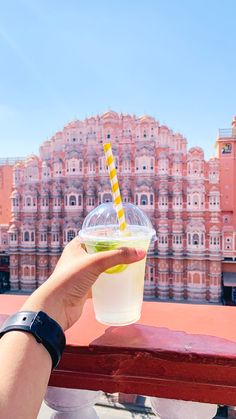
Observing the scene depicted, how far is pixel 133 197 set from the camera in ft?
27.4

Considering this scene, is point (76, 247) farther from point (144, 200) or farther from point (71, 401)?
point (144, 200)

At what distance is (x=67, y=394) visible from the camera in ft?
1.46

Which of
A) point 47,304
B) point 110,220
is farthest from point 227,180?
point 47,304

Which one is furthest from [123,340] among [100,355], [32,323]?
[32,323]

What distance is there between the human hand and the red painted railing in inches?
2.0

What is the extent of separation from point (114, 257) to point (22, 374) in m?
0.18

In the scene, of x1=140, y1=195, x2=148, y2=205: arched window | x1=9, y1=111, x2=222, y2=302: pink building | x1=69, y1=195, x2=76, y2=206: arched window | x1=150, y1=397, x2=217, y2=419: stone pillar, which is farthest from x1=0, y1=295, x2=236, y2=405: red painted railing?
x1=69, y1=195, x2=76, y2=206: arched window

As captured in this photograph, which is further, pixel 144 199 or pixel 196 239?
pixel 144 199

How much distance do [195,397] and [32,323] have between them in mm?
227

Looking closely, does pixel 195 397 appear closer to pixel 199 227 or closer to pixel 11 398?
pixel 11 398

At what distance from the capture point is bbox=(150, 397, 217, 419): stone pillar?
1.34 ft

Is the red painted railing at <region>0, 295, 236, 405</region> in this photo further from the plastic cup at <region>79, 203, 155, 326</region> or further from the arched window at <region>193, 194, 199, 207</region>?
the arched window at <region>193, 194, 199, 207</region>

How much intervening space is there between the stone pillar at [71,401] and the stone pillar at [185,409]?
0.33 feet

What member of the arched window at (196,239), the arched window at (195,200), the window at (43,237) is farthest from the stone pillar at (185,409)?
the window at (43,237)
